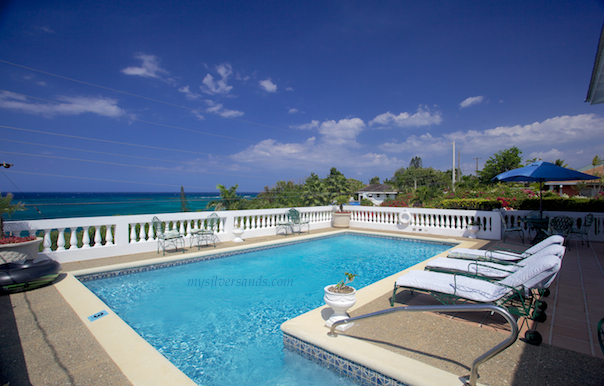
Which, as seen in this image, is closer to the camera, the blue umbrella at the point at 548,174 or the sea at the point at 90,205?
the sea at the point at 90,205

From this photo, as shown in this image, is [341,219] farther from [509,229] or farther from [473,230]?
[509,229]

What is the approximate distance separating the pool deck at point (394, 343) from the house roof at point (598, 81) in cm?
358

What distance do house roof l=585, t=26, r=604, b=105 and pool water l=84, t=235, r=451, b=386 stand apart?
5.08m

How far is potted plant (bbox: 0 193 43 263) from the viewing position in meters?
4.63

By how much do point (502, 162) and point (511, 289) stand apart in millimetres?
55587

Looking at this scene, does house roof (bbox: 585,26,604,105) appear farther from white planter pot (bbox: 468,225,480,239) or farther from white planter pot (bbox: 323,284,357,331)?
white planter pot (bbox: 323,284,357,331)

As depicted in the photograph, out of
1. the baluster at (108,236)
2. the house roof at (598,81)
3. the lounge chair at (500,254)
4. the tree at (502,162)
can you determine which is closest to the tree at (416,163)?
the tree at (502,162)

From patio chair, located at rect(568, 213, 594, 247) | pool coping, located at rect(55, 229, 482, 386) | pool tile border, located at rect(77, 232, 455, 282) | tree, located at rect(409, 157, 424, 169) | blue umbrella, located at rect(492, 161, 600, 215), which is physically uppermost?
tree, located at rect(409, 157, 424, 169)

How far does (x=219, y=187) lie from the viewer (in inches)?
795

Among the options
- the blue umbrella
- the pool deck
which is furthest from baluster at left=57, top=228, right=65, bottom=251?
the blue umbrella

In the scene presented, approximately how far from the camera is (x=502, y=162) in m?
47.4

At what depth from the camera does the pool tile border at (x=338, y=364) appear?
2.35 meters

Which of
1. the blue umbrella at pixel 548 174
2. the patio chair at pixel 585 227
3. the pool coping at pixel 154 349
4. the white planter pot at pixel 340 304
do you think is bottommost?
the pool coping at pixel 154 349

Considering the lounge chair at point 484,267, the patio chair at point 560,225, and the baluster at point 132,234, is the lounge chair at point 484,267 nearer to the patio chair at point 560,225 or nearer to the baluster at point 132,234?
the patio chair at point 560,225
